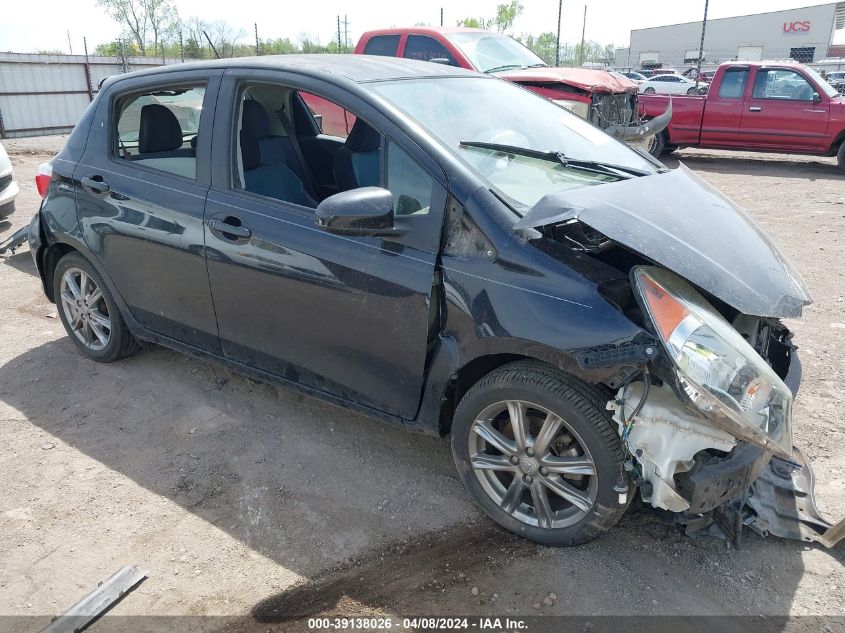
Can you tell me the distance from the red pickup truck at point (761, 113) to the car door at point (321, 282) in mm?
10669

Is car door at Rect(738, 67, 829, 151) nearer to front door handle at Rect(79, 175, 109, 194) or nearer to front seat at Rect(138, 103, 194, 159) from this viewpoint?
front seat at Rect(138, 103, 194, 159)

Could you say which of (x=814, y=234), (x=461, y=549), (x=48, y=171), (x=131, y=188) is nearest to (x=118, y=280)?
(x=131, y=188)

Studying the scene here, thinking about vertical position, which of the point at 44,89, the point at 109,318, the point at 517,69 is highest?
the point at 517,69

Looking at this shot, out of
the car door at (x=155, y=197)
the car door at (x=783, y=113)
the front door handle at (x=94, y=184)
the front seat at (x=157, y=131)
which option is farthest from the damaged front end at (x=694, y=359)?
the car door at (x=783, y=113)

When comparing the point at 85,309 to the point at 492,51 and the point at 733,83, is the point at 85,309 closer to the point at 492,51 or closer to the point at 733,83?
the point at 492,51

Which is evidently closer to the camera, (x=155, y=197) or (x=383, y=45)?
(x=155, y=197)

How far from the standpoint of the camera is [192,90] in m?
3.69

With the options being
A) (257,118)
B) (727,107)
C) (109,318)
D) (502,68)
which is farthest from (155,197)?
(727,107)

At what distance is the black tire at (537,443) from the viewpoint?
258cm

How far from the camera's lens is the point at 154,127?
13.3 feet

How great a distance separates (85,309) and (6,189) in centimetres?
433

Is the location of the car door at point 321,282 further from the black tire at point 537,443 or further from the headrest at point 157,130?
the headrest at point 157,130

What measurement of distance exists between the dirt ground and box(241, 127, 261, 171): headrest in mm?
1365

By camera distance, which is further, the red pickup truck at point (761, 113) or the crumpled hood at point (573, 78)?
the red pickup truck at point (761, 113)
